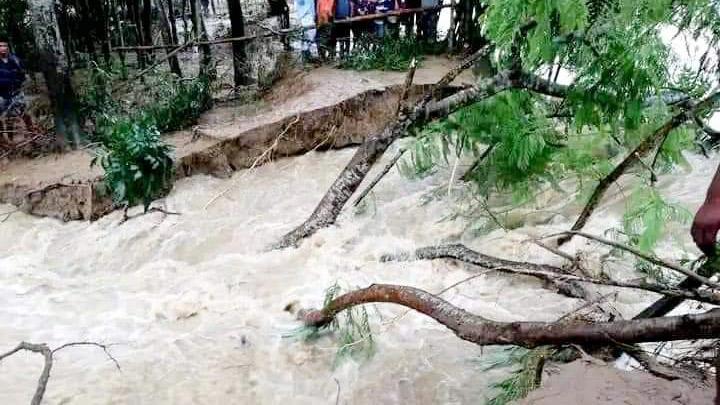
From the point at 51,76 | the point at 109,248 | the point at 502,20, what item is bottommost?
the point at 109,248

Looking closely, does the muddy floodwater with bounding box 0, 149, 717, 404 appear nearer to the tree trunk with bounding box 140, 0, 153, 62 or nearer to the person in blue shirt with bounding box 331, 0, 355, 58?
the person in blue shirt with bounding box 331, 0, 355, 58

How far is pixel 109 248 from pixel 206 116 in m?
2.68

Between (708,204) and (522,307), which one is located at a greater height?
(708,204)

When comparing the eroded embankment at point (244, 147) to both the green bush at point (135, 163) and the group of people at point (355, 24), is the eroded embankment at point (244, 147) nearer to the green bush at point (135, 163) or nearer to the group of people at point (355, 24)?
the green bush at point (135, 163)

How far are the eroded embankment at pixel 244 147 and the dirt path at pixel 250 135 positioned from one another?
0.01m

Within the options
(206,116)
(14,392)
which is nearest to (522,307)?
(14,392)

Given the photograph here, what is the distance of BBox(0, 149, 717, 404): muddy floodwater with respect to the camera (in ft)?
10.5

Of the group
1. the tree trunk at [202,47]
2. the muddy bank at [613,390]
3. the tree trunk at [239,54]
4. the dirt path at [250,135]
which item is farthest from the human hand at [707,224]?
the tree trunk at [239,54]

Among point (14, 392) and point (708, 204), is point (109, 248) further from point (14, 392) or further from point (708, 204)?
point (708, 204)

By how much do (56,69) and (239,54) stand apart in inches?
106

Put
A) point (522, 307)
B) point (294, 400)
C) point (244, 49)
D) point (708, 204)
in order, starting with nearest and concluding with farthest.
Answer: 1. point (708, 204)
2. point (294, 400)
3. point (522, 307)
4. point (244, 49)

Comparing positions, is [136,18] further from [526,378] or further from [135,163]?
[526,378]

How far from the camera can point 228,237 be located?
5.76 meters

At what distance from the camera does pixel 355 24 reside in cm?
916
